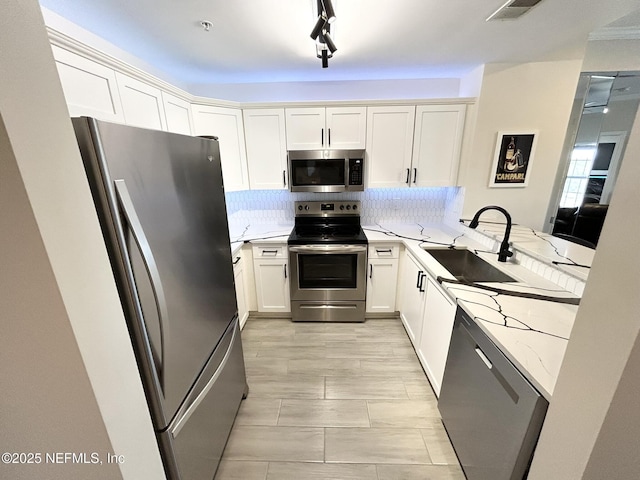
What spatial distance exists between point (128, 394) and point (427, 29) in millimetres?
2381

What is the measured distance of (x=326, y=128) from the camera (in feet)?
7.87

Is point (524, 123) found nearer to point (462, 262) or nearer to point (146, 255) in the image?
point (462, 262)

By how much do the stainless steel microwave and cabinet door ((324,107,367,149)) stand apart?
106mm

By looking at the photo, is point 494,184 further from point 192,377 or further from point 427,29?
point 192,377

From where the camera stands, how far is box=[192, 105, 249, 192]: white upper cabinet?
2174 millimetres

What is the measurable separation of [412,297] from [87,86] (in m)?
2.52

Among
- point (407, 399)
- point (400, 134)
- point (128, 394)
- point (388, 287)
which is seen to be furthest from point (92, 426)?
point (400, 134)

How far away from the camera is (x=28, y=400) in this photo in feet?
1.89

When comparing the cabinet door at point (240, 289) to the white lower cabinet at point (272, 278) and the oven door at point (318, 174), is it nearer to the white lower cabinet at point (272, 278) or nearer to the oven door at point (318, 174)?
the white lower cabinet at point (272, 278)

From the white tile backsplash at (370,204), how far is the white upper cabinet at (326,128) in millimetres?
595

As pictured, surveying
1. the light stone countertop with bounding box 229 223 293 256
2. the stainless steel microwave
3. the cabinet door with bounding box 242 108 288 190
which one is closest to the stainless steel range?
the light stone countertop with bounding box 229 223 293 256

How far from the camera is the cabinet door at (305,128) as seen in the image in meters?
2.37

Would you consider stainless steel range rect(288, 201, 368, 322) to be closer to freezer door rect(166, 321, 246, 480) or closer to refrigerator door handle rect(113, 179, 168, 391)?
freezer door rect(166, 321, 246, 480)

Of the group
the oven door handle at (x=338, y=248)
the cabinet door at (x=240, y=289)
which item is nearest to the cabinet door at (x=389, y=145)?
the oven door handle at (x=338, y=248)
